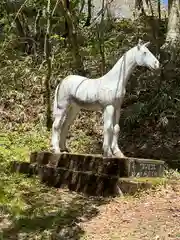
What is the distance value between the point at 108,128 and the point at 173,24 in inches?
206

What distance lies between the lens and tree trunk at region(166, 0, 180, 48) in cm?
1059

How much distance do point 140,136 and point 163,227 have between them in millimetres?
4953

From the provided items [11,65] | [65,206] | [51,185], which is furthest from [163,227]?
[11,65]

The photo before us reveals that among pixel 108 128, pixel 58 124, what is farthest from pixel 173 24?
pixel 108 128

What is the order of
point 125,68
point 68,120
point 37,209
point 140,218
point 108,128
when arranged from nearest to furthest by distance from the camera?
point 140,218
point 37,209
point 108,128
point 125,68
point 68,120

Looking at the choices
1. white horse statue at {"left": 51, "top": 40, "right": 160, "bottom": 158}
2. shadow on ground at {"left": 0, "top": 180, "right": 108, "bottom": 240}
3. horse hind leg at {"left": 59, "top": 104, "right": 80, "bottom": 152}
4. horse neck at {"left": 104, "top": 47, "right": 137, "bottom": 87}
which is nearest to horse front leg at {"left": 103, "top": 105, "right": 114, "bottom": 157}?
white horse statue at {"left": 51, "top": 40, "right": 160, "bottom": 158}

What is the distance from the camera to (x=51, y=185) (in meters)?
6.86

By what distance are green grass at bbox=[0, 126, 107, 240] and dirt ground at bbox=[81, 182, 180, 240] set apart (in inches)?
8.1

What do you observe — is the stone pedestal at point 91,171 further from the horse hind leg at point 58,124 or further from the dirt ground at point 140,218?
the dirt ground at point 140,218

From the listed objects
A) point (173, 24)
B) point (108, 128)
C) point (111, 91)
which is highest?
point (173, 24)

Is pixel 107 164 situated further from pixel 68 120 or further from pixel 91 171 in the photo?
pixel 68 120

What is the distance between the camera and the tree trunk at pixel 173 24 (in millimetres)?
10586

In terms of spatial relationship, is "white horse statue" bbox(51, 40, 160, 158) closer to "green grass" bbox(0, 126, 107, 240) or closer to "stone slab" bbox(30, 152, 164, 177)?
"stone slab" bbox(30, 152, 164, 177)

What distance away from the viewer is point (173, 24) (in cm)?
1073
